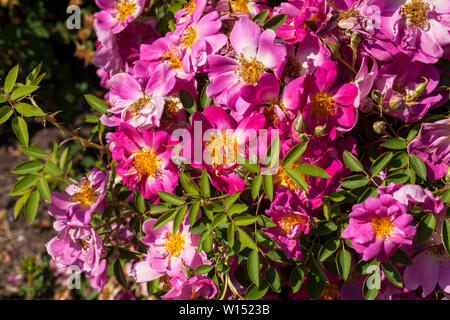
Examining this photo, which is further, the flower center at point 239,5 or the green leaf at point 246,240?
the flower center at point 239,5

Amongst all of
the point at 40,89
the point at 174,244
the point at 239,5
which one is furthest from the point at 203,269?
the point at 40,89

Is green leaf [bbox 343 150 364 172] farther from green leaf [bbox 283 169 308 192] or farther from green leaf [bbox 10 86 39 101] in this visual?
green leaf [bbox 10 86 39 101]

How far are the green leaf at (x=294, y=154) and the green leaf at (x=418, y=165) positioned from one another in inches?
11.8

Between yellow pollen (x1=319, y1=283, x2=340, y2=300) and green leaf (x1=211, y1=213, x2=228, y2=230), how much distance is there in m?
0.54

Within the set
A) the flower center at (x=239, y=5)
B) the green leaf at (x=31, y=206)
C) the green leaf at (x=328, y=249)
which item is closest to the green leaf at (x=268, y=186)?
the green leaf at (x=328, y=249)

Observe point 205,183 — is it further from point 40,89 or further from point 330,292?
point 40,89

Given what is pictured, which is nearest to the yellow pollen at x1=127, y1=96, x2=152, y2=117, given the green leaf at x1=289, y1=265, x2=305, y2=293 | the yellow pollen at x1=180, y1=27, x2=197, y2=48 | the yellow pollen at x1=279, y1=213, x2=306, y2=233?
the yellow pollen at x1=180, y1=27, x2=197, y2=48

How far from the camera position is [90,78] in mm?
3363

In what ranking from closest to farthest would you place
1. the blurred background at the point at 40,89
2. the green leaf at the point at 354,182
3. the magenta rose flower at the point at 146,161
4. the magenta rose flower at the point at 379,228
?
the magenta rose flower at the point at 379,228 → the green leaf at the point at 354,182 → the magenta rose flower at the point at 146,161 → the blurred background at the point at 40,89

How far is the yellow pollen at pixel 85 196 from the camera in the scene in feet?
4.58

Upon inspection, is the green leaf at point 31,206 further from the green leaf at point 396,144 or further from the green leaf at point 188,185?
the green leaf at point 396,144

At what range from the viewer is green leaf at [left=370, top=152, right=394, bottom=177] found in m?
1.17

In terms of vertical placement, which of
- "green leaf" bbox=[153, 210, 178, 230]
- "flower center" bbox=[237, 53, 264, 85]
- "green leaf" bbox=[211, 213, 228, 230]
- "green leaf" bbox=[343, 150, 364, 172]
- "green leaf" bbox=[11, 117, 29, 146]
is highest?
"flower center" bbox=[237, 53, 264, 85]

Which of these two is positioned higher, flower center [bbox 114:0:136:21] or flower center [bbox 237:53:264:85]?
flower center [bbox 114:0:136:21]
